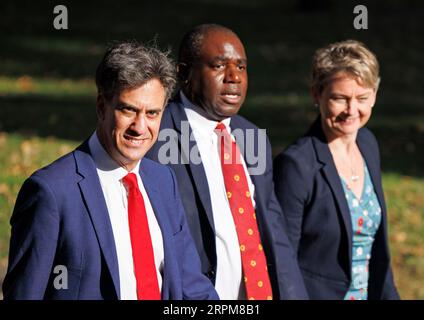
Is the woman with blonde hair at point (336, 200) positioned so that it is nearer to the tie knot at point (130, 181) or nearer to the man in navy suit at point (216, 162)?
the man in navy suit at point (216, 162)

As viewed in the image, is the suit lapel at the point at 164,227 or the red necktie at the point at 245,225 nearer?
the suit lapel at the point at 164,227

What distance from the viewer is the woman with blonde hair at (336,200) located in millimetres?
5680

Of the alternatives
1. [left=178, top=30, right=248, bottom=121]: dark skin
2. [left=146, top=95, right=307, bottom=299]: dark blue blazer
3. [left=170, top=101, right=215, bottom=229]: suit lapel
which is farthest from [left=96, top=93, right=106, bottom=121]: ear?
[left=178, top=30, right=248, bottom=121]: dark skin

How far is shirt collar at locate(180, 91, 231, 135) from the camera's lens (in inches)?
205

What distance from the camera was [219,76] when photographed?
16.9 feet

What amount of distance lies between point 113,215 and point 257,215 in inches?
52.7

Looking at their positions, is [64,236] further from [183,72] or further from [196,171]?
[183,72]

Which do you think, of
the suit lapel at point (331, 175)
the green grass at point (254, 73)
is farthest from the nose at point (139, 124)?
the green grass at point (254, 73)

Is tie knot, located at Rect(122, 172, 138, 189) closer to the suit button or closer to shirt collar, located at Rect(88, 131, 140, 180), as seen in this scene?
shirt collar, located at Rect(88, 131, 140, 180)

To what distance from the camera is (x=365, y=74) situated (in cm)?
570

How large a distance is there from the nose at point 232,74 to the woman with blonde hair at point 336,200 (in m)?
0.81
